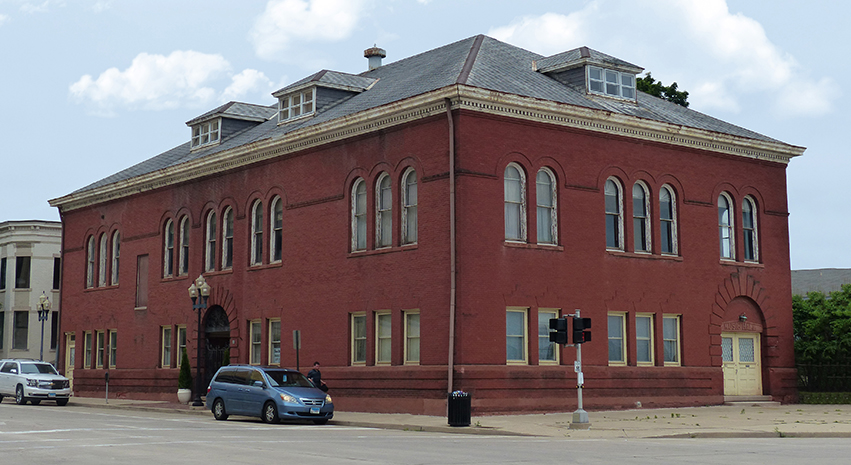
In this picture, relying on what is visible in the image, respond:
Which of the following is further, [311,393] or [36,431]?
[311,393]

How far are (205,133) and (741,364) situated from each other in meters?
23.0

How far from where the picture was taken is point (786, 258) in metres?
35.4

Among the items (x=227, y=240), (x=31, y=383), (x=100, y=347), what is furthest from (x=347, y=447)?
(x=100, y=347)

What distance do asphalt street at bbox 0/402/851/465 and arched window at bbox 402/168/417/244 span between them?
7214 mm

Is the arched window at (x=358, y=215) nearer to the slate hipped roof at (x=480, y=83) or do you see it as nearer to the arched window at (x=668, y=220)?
the slate hipped roof at (x=480, y=83)

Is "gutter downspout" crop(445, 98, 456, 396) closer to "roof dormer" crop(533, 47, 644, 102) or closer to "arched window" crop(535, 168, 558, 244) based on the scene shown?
"arched window" crop(535, 168, 558, 244)

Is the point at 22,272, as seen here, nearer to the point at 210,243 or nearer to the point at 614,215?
the point at 210,243

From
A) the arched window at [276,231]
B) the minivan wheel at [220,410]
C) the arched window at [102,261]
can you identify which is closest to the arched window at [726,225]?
the arched window at [276,231]

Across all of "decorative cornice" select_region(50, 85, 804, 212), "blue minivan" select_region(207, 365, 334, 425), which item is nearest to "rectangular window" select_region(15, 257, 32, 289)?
"decorative cornice" select_region(50, 85, 804, 212)

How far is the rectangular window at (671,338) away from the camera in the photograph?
105 ft

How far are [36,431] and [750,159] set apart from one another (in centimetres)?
2436

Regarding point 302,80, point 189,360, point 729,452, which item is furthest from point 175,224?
point 729,452

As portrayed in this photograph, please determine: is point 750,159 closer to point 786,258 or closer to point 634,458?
point 786,258

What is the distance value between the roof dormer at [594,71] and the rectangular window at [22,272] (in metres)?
38.5
